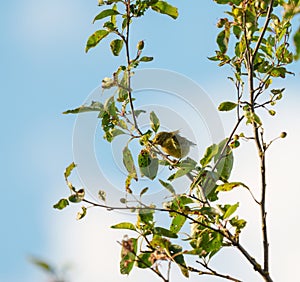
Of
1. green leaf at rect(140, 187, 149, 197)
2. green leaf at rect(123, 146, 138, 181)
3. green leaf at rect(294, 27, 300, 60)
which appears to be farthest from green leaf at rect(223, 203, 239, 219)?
green leaf at rect(294, 27, 300, 60)

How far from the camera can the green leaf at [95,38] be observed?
2.48 m

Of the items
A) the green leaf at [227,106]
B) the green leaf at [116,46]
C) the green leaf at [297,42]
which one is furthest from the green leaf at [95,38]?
the green leaf at [297,42]

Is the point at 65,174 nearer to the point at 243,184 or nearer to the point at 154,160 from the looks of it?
the point at 154,160

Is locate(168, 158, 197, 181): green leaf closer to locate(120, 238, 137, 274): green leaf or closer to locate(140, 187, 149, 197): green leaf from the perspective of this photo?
locate(140, 187, 149, 197): green leaf

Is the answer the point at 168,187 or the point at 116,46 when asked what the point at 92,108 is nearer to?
the point at 116,46

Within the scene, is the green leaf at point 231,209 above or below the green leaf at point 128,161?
below

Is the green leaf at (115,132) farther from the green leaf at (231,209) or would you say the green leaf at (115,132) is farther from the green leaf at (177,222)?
the green leaf at (231,209)

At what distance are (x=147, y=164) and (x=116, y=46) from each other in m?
0.56

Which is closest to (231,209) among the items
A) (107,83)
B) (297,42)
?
(107,83)

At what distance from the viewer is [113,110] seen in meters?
2.41

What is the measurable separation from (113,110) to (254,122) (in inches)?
25.0

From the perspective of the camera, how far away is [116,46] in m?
2.51

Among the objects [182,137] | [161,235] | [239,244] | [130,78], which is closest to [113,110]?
[130,78]

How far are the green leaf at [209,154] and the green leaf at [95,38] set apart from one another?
0.71 m
